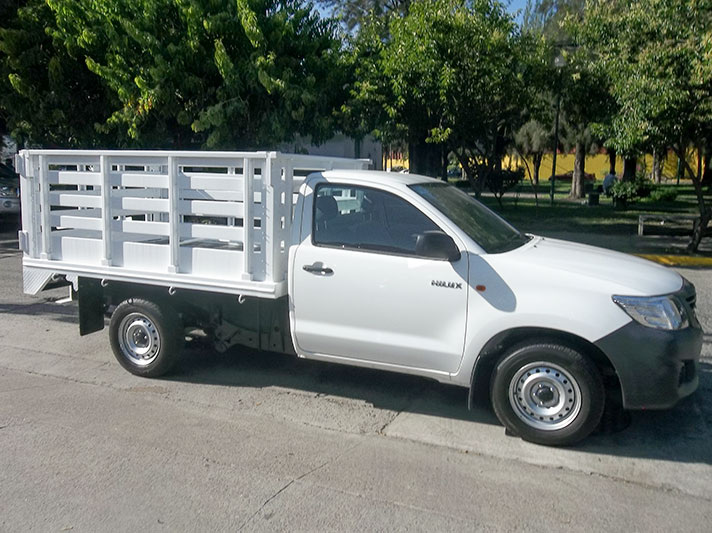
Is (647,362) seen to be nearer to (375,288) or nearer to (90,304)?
(375,288)

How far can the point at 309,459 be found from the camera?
4.81 meters

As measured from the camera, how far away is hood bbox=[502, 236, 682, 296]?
4.92 m

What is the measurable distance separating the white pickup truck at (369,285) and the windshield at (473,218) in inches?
0.9

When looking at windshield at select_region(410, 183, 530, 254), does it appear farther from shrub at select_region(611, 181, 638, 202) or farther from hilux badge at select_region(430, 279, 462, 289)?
shrub at select_region(611, 181, 638, 202)

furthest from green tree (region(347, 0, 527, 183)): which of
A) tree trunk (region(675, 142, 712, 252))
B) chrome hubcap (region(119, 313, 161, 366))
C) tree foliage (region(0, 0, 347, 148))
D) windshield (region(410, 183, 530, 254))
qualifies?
chrome hubcap (region(119, 313, 161, 366))

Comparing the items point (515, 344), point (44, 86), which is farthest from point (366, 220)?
point (44, 86)

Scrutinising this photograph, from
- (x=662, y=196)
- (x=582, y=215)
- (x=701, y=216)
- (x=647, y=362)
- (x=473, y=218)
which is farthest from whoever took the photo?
(x=662, y=196)

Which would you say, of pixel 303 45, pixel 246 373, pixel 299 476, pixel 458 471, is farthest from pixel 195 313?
pixel 303 45

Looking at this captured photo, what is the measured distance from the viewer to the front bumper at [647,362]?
15.5ft

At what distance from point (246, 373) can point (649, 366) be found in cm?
363

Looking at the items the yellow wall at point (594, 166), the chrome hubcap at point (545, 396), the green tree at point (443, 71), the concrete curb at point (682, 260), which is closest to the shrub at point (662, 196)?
the green tree at point (443, 71)

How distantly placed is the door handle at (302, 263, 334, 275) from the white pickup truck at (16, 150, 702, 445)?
0.04ft

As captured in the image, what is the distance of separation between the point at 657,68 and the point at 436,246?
8.68 metres

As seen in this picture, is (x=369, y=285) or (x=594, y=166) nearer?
(x=369, y=285)
